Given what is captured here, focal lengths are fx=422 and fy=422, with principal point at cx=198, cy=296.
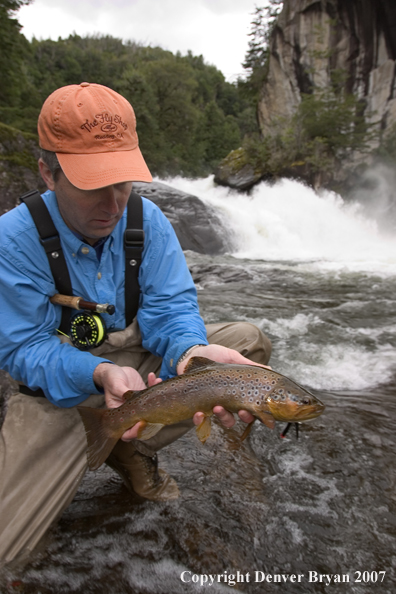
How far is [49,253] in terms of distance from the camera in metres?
2.55

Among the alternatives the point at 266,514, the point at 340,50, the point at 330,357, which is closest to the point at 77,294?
the point at 266,514

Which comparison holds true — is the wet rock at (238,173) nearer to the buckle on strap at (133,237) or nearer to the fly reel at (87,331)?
the buckle on strap at (133,237)

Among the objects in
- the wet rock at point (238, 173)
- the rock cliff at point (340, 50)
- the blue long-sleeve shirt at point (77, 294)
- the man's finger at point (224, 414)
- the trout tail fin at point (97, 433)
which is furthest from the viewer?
the rock cliff at point (340, 50)

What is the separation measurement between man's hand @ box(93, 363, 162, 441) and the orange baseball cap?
100 cm

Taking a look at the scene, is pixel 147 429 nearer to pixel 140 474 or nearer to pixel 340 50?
pixel 140 474

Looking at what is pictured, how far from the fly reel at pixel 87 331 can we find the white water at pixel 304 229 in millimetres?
11604

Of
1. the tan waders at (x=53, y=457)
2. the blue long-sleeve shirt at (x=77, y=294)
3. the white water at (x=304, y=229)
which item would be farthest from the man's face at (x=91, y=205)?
the white water at (x=304, y=229)

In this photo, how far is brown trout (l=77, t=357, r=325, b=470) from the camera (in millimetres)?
1967

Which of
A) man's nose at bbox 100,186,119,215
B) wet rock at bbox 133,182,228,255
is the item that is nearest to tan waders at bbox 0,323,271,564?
man's nose at bbox 100,186,119,215

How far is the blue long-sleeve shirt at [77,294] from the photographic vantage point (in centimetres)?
240

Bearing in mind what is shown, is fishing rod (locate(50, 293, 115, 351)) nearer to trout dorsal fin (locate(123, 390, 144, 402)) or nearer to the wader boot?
trout dorsal fin (locate(123, 390, 144, 402))

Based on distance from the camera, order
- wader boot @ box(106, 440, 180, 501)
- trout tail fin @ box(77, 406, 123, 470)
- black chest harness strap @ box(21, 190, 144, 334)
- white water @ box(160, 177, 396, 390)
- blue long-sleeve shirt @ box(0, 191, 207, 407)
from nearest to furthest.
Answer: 1. trout tail fin @ box(77, 406, 123, 470)
2. blue long-sleeve shirt @ box(0, 191, 207, 407)
3. black chest harness strap @ box(21, 190, 144, 334)
4. wader boot @ box(106, 440, 180, 501)
5. white water @ box(160, 177, 396, 390)

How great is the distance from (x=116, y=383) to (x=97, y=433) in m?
0.29

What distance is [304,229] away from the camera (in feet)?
66.0
